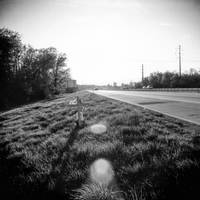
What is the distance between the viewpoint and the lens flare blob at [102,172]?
2395 millimetres

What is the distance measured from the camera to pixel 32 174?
113 inches

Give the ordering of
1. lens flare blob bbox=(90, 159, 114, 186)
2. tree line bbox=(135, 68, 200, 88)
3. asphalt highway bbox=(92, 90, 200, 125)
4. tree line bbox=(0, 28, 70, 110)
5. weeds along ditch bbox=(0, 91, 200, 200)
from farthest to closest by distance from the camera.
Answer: tree line bbox=(135, 68, 200, 88), tree line bbox=(0, 28, 70, 110), asphalt highway bbox=(92, 90, 200, 125), lens flare blob bbox=(90, 159, 114, 186), weeds along ditch bbox=(0, 91, 200, 200)

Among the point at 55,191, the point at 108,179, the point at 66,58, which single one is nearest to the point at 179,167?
the point at 108,179

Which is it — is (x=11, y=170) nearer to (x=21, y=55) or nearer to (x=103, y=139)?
(x=103, y=139)

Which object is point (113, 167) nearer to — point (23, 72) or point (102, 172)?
point (102, 172)

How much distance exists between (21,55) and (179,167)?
4885cm

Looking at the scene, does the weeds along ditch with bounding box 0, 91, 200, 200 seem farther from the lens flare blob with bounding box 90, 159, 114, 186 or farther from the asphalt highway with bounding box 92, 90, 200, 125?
the asphalt highway with bounding box 92, 90, 200, 125

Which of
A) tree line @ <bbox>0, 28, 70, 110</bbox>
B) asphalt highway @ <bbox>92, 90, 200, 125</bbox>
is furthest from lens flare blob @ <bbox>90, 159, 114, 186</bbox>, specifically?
tree line @ <bbox>0, 28, 70, 110</bbox>

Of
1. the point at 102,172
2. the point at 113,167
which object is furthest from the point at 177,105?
the point at 102,172

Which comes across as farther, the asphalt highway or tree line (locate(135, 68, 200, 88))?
tree line (locate(135, 68, 200, 88))

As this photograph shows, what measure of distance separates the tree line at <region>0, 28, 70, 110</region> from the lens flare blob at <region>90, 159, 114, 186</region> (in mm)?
28761

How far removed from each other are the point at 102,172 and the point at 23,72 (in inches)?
1722

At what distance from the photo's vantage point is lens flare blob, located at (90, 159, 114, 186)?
239cm

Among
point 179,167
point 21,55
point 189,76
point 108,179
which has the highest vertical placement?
point 21,55
